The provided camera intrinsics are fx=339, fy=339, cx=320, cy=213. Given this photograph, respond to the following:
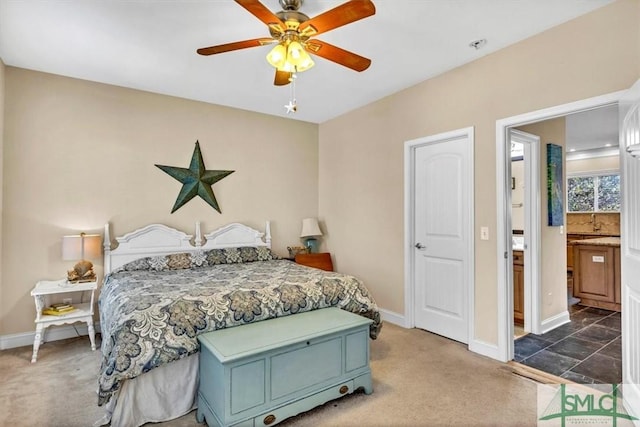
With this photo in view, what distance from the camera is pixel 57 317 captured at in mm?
3125

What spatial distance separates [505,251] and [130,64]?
12.9 ft

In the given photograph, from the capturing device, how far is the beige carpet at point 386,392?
2.18 m

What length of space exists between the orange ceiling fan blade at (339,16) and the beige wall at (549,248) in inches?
105

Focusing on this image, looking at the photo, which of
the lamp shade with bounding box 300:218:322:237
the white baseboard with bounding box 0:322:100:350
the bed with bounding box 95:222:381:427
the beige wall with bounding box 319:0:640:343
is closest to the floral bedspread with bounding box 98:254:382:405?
the bed with bounding box 95:222:381:427

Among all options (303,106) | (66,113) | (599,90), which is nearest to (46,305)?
(66,113)

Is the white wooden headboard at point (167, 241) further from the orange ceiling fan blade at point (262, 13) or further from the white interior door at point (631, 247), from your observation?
the white interior door at point (631, 247)

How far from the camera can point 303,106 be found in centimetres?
459

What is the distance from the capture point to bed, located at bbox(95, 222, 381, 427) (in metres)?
2.05

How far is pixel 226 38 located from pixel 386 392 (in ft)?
10.0

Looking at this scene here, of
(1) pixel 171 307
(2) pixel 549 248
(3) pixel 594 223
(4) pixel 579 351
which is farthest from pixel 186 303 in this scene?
(3) pixel 594 223

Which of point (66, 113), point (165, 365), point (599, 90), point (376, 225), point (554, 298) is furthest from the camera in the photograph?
point (376, 225)

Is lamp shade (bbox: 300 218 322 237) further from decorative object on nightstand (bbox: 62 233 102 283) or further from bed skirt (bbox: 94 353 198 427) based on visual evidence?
bed skirt (bbox: 94 353 198 427)

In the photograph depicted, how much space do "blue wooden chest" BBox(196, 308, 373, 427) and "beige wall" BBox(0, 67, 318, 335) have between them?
243 centimetres

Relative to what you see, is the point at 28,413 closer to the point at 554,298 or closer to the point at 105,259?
the point at 105,259
